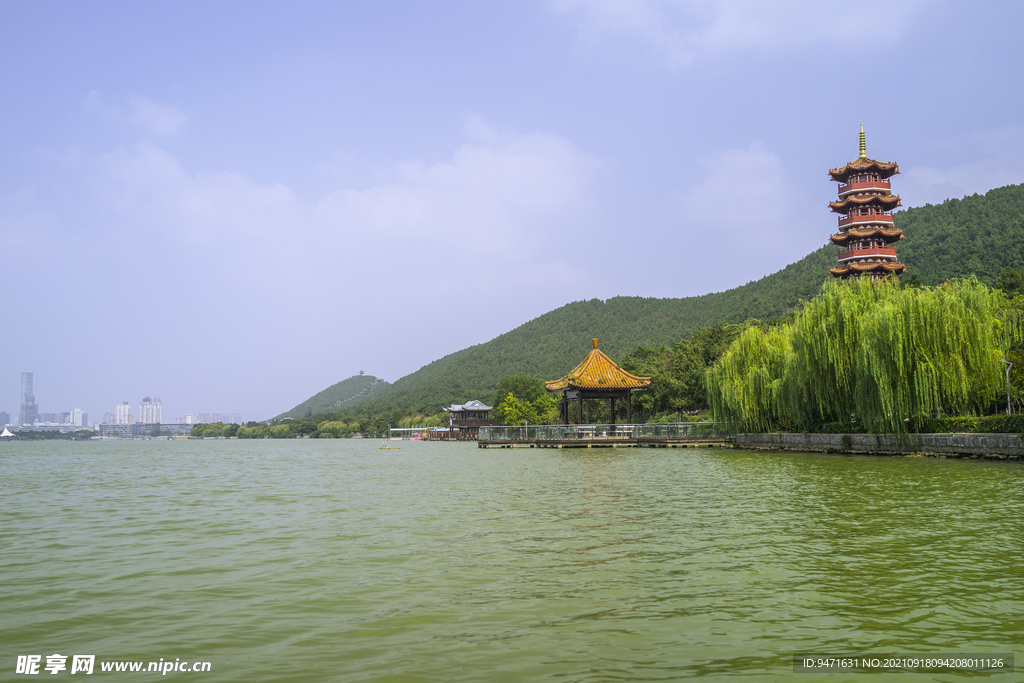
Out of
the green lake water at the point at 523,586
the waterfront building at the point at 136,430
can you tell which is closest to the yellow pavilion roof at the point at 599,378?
the green lake water at the point at 523,586

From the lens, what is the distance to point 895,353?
Answer: 65.6 ft

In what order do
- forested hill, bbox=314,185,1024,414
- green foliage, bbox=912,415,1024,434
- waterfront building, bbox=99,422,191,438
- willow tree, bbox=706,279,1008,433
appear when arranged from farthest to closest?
waterfront building, bbox=99,422,191,438
forested hill, bbox=314,185,1024,414
willow tree, bbox=706,279,1008,433
green foliage, bbox=912,415,1024,434

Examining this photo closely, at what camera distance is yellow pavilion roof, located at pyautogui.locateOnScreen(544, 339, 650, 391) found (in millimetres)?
35594

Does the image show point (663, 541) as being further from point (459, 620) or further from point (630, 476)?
point (630, 476)

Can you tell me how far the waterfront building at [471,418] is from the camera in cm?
6550

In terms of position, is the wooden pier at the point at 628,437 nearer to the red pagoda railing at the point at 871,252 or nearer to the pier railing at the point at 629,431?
the pier railing at the point at 629,431

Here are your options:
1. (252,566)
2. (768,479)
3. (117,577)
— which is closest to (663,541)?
(252,566)

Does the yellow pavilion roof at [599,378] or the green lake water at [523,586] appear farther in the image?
the yellow pavilion roof at [599,378]

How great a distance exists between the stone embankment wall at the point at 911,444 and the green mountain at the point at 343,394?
5980 inches

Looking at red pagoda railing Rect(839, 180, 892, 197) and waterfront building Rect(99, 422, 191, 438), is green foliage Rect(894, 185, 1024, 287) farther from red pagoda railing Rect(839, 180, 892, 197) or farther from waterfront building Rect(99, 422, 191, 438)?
waterfront building Rect(99, 422, 191, 438)

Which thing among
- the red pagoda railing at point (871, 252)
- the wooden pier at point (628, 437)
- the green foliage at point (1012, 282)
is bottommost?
the wooden pier at point (628, 437)

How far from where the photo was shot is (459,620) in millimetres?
4277

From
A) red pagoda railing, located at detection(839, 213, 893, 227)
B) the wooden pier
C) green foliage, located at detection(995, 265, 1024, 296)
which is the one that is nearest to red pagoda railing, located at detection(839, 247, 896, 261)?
red pagoda railing, located at detection(839, 213, 893, 227)

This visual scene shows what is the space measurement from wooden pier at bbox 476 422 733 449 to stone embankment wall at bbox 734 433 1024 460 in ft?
17.7
